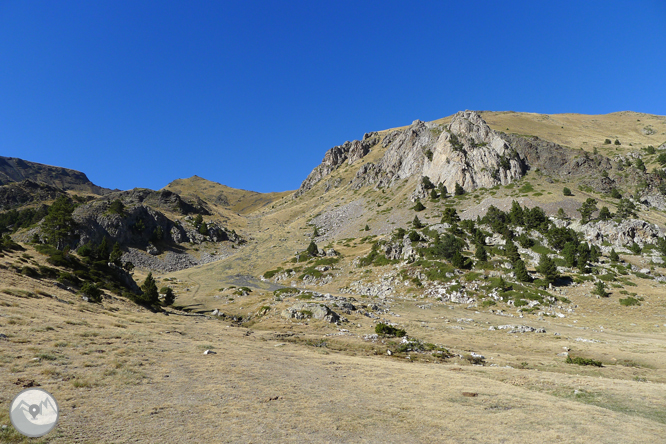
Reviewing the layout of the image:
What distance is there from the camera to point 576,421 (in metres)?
9.91

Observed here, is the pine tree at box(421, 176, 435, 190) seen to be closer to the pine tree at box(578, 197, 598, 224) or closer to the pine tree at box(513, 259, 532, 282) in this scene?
the pine tree at box(578, 197, 598, 224)

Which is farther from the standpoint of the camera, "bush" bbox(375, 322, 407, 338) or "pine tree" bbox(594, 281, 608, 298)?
"pine tree" bbox(594, 281, 608, 298)

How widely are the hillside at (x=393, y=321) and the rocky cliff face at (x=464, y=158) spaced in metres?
0.95

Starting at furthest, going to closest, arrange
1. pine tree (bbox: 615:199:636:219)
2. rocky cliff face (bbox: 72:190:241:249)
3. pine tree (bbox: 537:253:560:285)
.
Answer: rocky cliff face (bbox: 72:190:241:249), pine tree (bbox: 615:199:636:219), pine tree (bbox: 537:253:560:285)

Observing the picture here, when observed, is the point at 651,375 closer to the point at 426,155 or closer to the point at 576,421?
the point at 576,421

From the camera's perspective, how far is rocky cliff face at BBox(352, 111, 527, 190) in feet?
314

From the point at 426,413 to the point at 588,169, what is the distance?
113 metres

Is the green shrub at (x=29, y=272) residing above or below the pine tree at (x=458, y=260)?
below

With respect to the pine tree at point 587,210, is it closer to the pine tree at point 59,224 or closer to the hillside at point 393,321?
the hillside at point 393,321

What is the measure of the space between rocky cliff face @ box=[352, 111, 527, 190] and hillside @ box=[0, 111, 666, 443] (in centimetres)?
95

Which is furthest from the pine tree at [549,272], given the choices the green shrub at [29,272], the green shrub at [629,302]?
the green shrub at [29,272]

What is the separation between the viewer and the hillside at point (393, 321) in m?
9.97

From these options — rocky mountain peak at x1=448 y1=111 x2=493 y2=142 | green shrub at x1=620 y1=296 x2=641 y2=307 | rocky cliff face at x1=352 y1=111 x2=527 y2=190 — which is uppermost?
rocky mountain peak at x1=448 y1=111 x2=493 y2=142

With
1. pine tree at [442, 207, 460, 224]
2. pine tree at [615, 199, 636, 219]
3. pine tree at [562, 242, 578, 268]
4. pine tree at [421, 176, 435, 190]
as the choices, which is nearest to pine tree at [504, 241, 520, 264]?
pine tree at [562, 242, 578, 268]
